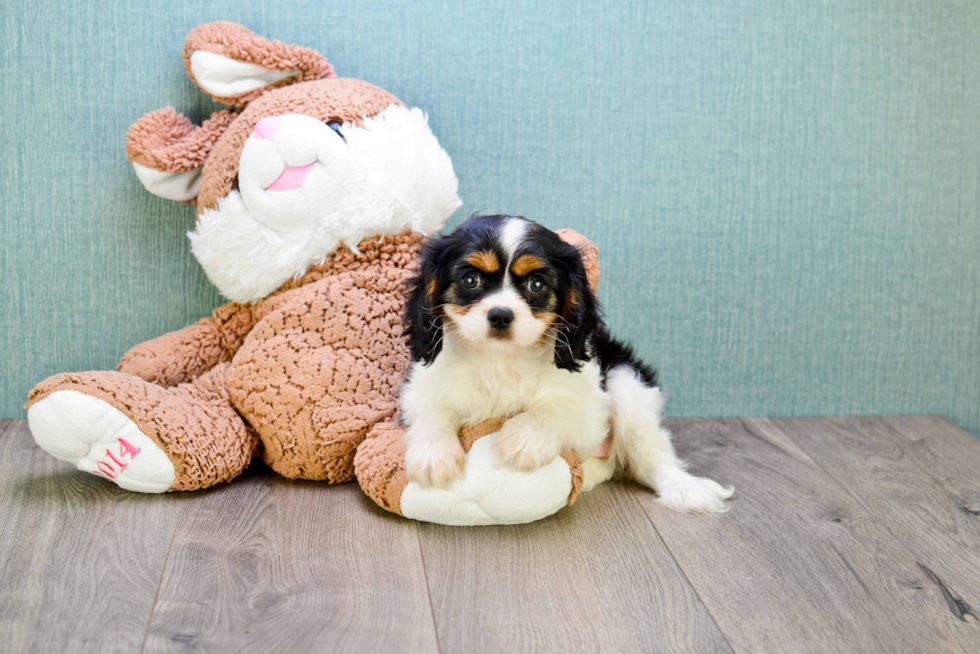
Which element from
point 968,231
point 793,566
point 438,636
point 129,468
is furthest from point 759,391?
point 129,468

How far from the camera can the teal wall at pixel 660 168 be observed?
92.1 inches

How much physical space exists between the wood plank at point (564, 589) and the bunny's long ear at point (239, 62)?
1.24 metres

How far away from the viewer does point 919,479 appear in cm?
226

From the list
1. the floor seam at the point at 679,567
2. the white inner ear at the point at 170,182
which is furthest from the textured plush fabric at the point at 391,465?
the white inner ear at the point at 170,182

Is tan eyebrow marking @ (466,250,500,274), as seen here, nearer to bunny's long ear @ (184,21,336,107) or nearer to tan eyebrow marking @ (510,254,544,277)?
tan eyebrow marking @ (510,254,544,277)

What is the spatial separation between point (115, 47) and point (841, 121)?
6.91 ft

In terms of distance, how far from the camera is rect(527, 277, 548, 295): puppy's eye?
1.70m

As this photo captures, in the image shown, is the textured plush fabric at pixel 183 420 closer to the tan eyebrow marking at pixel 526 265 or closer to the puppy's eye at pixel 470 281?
the puppy's eye at pixel 470 281

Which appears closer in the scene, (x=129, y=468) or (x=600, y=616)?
(x=600, y=616)

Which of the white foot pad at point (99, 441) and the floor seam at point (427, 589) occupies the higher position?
the white foot pad at point (99, 441)

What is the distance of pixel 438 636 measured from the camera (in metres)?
1.44

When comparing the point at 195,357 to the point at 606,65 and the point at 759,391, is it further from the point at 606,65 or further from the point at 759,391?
the point at 759,391

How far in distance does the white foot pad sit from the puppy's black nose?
2.72 ft

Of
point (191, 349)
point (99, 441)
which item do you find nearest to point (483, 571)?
point (99, 441)
